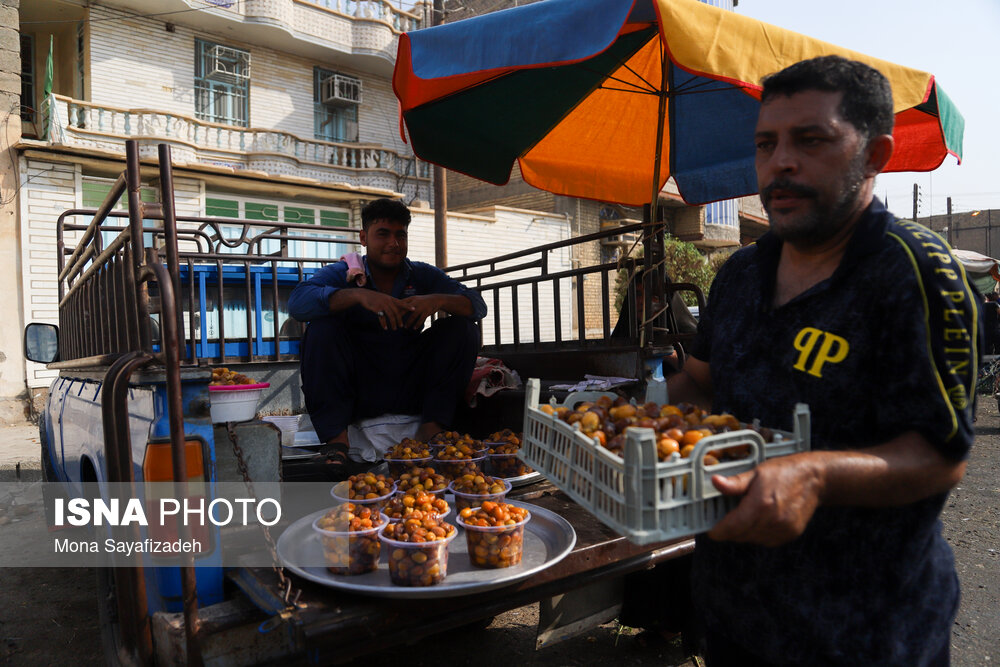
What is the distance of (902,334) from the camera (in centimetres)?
112

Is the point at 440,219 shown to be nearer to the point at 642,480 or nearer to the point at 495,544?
the point at 495,544

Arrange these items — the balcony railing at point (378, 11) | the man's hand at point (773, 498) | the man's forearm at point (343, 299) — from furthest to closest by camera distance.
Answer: the balcony railing at point (378, 11) < the man's forearm at point (343, 299) < the man's hand at point (773, 498)

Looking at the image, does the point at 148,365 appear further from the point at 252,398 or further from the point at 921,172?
the point at 921,172

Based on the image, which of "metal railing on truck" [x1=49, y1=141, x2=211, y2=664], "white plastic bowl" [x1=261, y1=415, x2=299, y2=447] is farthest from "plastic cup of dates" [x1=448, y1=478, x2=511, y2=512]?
"white plastic bowl" [x1=261, y1=415, x2=299, y2=447]

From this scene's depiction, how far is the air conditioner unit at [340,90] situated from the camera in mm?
15925

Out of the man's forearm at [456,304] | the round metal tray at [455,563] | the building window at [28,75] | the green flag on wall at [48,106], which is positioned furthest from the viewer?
the building window at [28,75]

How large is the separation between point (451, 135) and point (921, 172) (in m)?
3.32

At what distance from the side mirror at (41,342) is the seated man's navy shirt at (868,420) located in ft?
15.0

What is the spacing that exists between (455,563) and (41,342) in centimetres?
373

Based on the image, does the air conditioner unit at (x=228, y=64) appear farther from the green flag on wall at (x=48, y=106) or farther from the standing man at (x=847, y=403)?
the standing man at (x=847, y=403)

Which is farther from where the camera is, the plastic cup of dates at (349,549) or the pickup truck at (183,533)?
the plastic cup of dates at (349,549)

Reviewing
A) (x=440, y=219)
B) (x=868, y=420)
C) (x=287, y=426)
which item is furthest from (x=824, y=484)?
(x=440, y=219)

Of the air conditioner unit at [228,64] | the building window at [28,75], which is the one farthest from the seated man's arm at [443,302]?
the building window at [28,75]

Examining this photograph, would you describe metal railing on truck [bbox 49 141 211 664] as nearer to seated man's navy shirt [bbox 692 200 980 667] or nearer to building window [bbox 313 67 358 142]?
seated man's navy shirt [bbox 692 200 980 667]
